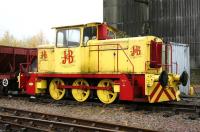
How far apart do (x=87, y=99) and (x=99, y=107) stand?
140 centimetres

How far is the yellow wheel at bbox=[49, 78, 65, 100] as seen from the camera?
1589 centimetres

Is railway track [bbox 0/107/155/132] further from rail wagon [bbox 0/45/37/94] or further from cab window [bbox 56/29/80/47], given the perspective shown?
rail wagon [bbox 0/45/37/94]

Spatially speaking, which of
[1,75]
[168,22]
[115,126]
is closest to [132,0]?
[168,22]

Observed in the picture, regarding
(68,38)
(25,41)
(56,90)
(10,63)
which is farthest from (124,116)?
(25,41)

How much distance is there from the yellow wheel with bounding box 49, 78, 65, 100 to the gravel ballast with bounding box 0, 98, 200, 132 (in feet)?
2.71

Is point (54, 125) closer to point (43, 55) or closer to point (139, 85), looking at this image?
point (139, 85)

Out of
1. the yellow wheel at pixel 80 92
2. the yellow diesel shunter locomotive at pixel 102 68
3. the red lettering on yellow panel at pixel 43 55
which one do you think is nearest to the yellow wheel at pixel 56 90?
the yellow diesel shunter locomotive at pixel 102 68

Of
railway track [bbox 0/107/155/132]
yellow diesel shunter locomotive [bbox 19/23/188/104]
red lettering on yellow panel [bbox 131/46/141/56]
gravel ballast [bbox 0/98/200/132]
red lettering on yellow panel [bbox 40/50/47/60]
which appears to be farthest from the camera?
red lettering on yellow panel [bbox 40/50/47/60]

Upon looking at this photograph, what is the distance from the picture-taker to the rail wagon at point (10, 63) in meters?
18.5

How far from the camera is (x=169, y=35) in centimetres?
2792

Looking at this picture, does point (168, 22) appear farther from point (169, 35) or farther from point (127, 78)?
point (127, 78)

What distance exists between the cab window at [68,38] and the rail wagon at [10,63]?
9.97 feet

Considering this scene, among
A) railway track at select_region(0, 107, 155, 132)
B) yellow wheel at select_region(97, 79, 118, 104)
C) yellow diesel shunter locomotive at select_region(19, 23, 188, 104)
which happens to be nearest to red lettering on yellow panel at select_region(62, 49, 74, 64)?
yellow diesel shunter locomotive at select_region(19, 23, 188, 104)

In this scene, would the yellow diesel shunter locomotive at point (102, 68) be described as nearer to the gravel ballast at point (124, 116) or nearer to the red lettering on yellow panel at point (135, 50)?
the red lettering on yellow panel at point (135, 50)
